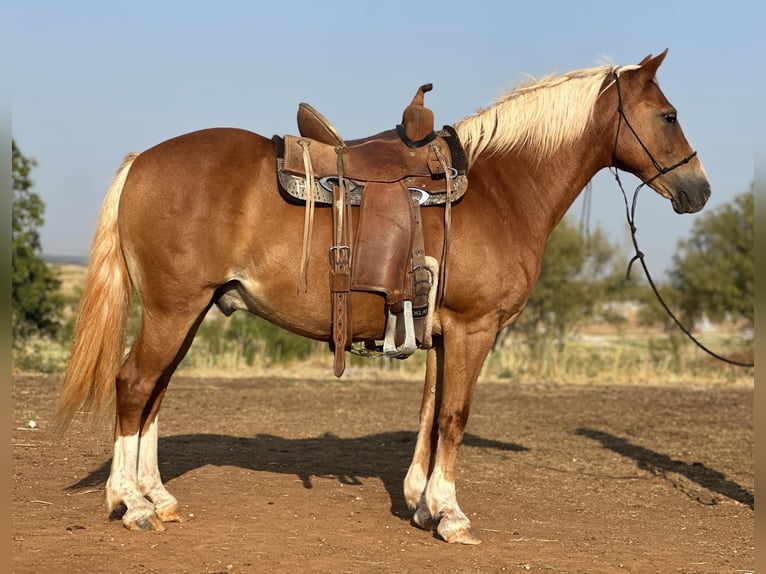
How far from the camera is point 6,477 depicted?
314cm

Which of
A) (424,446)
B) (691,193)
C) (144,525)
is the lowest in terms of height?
(144,525)

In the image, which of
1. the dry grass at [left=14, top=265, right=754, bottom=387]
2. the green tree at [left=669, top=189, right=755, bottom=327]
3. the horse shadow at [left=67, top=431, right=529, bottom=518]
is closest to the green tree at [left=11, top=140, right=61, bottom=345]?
the dry grass at [left=14, top=265, right=754, bottom=387]

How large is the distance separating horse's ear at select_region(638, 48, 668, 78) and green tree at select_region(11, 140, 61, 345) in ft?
35.6

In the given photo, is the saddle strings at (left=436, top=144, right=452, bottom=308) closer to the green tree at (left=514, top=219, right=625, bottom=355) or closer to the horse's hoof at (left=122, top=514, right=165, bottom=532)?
the horse's hoof at (left=122, top=514, right=165, bottom=532)

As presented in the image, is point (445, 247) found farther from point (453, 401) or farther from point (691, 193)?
point (691, 193)

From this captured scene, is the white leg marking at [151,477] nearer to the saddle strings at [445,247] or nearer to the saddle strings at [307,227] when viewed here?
the saddle strings at [307,227]

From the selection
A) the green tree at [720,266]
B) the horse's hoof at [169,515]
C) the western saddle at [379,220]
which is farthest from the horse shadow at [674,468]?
the green tree at [720,266]

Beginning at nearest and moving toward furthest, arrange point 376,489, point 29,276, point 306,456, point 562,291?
point 376,489
point 306,456
point 29,276
point 562,291

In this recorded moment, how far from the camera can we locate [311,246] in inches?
201

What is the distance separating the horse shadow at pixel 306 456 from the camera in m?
6.68

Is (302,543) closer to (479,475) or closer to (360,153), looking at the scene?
(360,153)

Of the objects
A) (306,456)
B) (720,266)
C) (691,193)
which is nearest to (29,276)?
(306,456)

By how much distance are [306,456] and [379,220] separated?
3.41m

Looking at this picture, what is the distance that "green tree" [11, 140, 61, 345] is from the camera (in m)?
13.7
